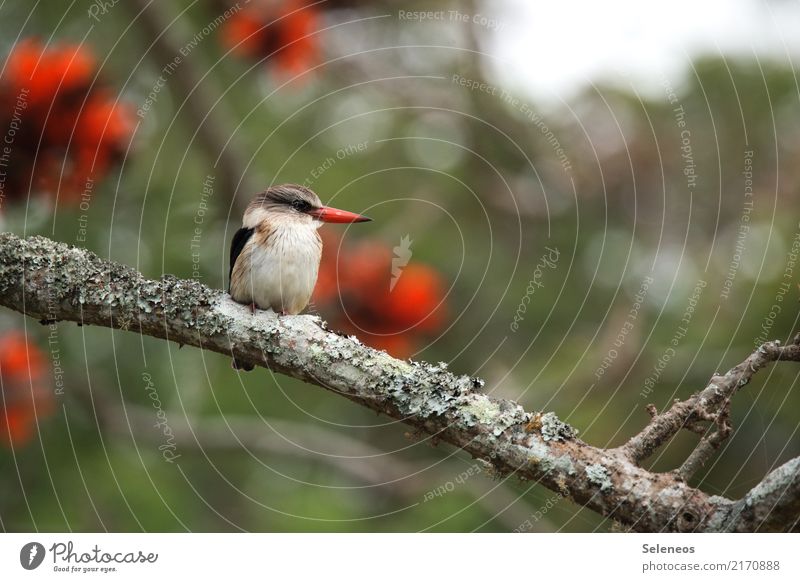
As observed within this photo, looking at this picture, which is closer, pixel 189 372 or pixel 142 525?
pixel 142 525

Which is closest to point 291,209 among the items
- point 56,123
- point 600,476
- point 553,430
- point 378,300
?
point 378,300

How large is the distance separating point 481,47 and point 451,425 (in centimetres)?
275

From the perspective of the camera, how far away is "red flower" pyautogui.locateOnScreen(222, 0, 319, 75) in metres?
3.92

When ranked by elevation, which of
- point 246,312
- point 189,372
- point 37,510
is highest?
point 246,312

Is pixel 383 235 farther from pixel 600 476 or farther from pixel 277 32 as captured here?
pixel 600 476

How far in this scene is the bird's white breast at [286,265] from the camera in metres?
3.23

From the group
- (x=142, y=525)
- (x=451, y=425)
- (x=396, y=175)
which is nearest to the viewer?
(x=451, y=425)

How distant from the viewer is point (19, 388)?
11.2 feet

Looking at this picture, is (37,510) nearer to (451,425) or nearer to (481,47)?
(451,425)

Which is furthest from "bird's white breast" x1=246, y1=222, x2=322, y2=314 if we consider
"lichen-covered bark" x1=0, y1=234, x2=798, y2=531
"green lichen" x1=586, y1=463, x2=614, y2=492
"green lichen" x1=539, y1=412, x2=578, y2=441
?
"green lichen" x1=586, y1=463, x2=614, y2=492

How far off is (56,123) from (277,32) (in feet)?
4.17

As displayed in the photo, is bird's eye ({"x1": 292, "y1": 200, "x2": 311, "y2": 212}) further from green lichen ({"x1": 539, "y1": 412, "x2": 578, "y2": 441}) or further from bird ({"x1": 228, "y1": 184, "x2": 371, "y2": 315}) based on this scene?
green lichen ({"x1": 539, "y1": 412, "x2": 578, "y2": 441})

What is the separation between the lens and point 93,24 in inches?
155

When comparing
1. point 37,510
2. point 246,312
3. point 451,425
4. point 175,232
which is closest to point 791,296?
point 451,425
